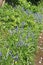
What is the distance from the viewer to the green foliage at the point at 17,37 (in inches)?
280

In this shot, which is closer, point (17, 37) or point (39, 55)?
point (17, 37)

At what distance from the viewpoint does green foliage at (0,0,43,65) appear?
23.3ft

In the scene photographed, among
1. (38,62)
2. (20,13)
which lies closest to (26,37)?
(38,62)

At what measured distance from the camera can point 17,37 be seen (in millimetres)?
8297

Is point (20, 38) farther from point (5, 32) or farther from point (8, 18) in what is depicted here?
point (8, 18)

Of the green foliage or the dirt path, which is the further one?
the dirt path

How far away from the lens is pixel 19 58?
7262mm

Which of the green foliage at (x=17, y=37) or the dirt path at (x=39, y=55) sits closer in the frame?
the green foliage at (x=17, y=37)

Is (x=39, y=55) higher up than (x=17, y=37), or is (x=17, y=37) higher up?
(x=17, y=37)

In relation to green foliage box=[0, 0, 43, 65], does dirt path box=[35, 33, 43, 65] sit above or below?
below

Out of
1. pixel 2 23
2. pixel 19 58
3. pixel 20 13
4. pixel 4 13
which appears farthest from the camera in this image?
pixel 20 13

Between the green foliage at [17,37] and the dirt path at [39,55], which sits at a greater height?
the green foliage at [17,37]

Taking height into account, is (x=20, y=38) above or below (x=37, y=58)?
above

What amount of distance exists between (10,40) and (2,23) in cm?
170
